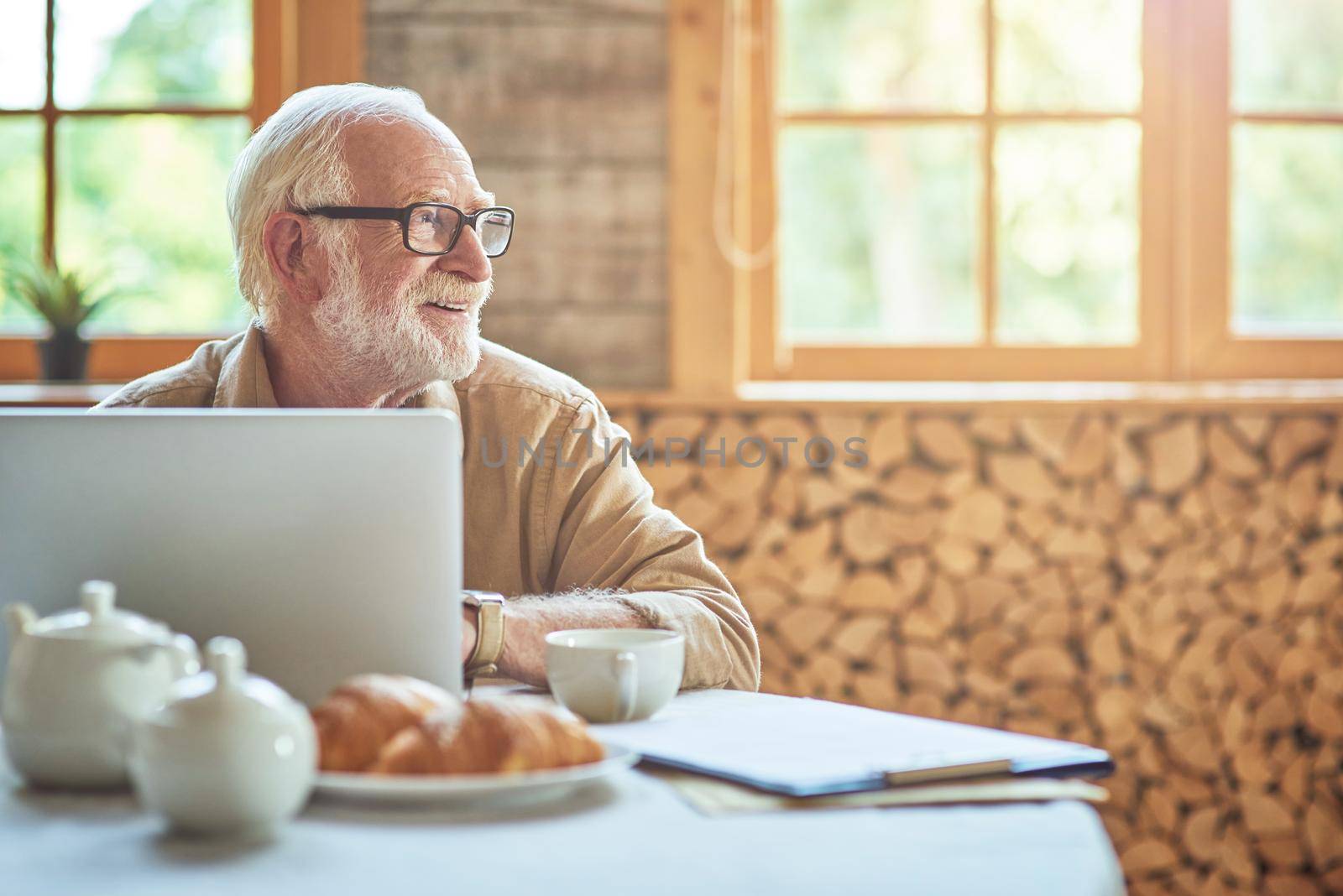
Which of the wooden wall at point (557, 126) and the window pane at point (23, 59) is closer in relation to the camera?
the wooden wall at point (557, 126)

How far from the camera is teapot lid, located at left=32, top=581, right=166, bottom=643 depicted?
0.79m

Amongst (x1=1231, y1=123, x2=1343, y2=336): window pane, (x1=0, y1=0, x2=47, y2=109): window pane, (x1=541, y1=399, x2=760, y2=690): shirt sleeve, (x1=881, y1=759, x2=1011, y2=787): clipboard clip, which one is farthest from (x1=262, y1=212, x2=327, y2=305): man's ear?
(x1=1231, y1=123, x2=1343, y2=336): window pane

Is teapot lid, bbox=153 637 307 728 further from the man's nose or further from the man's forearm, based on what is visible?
the man's nose

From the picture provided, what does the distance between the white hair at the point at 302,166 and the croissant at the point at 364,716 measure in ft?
3.21

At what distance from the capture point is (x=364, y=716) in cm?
79

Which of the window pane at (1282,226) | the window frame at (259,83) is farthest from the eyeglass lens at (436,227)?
the window pane at (1282,226)

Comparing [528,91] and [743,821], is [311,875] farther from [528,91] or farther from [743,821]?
[528,91]

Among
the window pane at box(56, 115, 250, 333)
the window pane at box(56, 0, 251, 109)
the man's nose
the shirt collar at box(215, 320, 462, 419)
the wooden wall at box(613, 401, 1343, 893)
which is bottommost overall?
the wooden wall at box(613, 401, 1343, 893)

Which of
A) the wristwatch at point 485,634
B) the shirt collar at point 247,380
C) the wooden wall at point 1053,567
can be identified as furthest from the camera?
the wooden wall at point 1053,567

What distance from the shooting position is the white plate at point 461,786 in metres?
0.75

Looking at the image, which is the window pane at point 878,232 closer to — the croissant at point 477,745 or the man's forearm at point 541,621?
the man's forearm at point 541,621

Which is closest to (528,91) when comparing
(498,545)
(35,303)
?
(35,303)

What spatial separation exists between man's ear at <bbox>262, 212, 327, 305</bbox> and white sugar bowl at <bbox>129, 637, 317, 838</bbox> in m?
1.08

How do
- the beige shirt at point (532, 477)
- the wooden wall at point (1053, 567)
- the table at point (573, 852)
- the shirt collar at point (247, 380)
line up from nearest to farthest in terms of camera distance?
the table at point (573, 852), the beige shirt at point (532, 477), the shirt collar at point (247, 380), the wooden wall at point (1053, 567)
